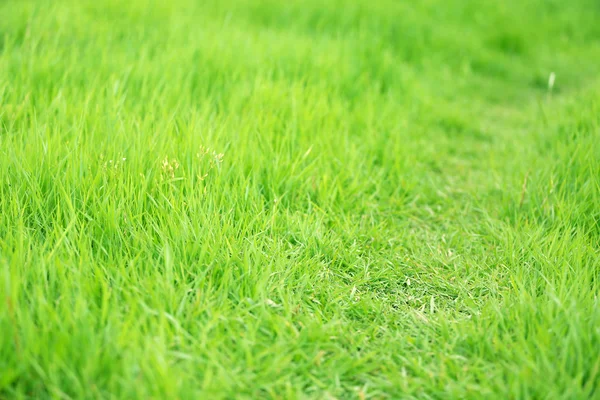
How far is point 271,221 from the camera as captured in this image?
221 centimetres

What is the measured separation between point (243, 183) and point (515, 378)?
130 centimetres

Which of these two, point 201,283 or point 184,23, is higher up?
point 184,23

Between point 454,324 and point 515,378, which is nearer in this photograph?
point 515,378

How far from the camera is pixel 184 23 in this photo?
3.80m

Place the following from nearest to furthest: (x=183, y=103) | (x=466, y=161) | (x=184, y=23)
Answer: (x=183, y=103) → (x=466, y=161) → (x=184, y=23)

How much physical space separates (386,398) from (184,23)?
10.1 feet

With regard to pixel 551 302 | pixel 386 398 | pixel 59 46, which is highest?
pixel 59 46

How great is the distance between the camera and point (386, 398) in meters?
1.60

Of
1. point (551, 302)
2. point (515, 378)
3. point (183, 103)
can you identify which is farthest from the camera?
point (183, 103)

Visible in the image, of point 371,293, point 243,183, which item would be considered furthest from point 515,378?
point 243,183

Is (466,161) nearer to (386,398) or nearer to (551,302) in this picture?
(551,302)

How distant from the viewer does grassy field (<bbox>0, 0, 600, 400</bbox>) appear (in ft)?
5.21

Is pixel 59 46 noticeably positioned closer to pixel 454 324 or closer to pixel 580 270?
pixel 454 324

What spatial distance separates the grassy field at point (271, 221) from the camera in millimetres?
1589
